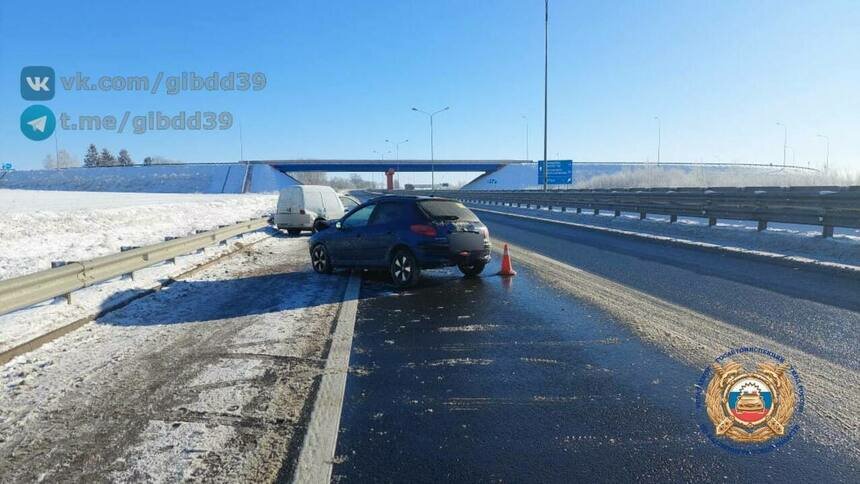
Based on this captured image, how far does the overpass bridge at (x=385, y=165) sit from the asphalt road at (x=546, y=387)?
10735 centimetres

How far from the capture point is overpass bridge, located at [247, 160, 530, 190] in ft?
382

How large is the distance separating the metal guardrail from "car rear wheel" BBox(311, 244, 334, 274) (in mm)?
2961

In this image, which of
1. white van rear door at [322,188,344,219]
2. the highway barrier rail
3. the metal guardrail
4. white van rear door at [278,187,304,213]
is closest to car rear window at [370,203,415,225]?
the metal guardrail

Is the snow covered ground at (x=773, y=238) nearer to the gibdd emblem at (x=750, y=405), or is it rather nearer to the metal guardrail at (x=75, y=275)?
the gibdd emblem at (x=750, y=405)

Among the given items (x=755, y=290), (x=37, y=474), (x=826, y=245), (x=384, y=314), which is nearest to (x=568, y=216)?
(x=826, y=245)

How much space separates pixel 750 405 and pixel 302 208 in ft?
61.3

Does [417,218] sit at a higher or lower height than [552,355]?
higher

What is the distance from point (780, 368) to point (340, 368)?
3968 mm

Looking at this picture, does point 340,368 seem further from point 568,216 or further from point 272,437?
point 568,216

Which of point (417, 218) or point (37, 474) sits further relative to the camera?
point (417, 218)

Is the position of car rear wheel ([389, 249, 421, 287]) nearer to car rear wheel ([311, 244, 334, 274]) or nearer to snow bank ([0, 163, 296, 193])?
car rear wheel ([311, 244, 334, 274])

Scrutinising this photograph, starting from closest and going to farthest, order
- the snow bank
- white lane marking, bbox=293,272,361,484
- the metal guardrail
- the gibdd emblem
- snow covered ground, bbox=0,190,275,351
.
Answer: white lane marking, bbox=293,272,361,484, the gibdd emblem, the metal guardrail, snow covered ground, bbox=0,190,275,351, the snow bank

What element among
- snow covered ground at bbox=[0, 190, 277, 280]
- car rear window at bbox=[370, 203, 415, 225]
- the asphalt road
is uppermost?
car rear window at bbox=[370, 203, 415, 225]

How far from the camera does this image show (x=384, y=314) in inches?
298
